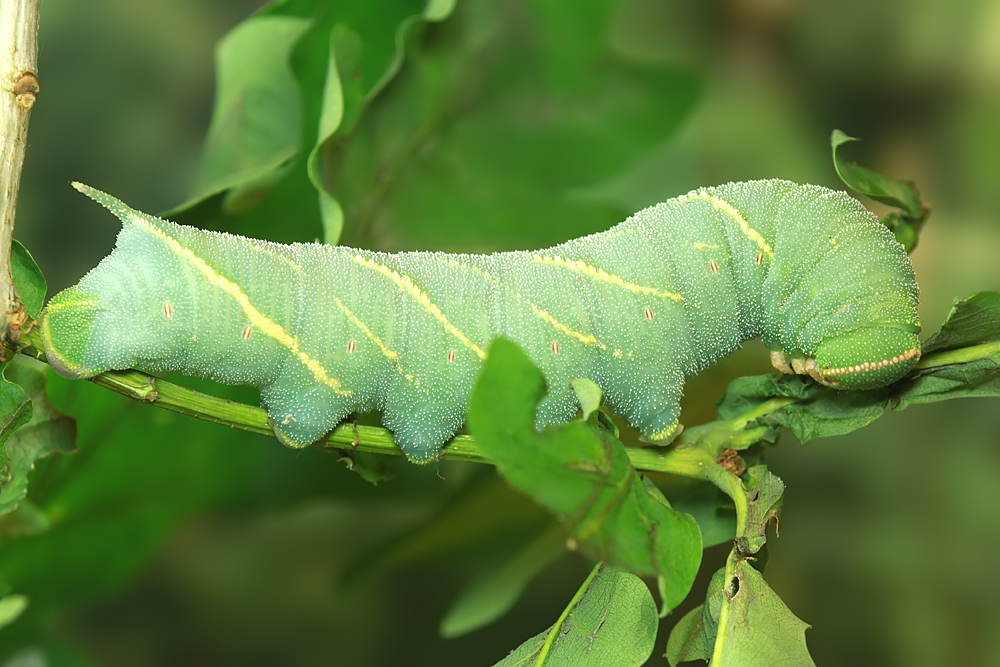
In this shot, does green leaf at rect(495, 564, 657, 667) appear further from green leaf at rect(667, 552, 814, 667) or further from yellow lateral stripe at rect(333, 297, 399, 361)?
yellow lateral stripe at rect(333, 297, 399, 361)

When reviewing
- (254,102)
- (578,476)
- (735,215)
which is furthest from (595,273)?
(254,102)

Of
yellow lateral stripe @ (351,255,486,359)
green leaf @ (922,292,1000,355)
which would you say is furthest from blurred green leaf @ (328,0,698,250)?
green leaf @ (922,292,1000,355)

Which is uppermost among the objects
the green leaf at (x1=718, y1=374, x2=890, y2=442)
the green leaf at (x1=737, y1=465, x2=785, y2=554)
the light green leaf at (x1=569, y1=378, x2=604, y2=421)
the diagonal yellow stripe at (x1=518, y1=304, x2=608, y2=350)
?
the light green leaf at (x1=569, y1=378, x2=604, y2=421)

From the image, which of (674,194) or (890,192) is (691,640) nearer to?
(890,192)

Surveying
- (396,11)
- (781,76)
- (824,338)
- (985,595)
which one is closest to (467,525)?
(824,338)

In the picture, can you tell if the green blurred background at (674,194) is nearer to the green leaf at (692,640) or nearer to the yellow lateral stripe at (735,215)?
the yellow lateral stripe at (735,215)

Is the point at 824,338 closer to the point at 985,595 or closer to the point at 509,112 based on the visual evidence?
the point at 509,112

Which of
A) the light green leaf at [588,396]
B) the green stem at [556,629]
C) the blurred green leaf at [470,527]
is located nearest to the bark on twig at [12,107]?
the light green leaf at [588,396]
